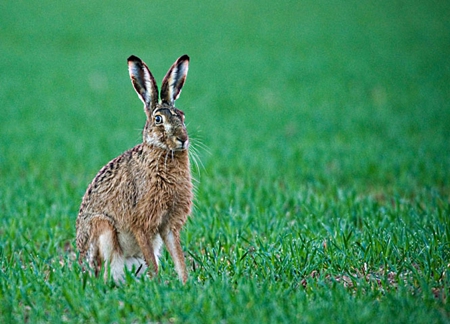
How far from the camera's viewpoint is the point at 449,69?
63.3 feet

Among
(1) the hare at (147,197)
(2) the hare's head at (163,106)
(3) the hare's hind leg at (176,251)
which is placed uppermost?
(2) the hare's head at (163,106)

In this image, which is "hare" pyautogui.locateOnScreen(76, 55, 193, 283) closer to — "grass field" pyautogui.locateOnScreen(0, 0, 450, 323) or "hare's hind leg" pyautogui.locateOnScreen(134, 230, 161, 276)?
"hare's hind leg" pyautogui.locateOnScreen(134, 230, 161, 276)

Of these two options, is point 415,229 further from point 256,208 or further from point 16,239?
point 16,239

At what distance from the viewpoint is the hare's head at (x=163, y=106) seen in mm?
4828

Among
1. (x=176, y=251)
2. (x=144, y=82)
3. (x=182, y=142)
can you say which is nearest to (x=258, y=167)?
(x=176, y=251)

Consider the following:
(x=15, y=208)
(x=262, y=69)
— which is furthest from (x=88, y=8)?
(x=15, y=208)

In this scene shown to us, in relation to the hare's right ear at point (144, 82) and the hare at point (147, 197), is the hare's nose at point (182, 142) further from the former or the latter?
the hare's right ear at point (144, 82)

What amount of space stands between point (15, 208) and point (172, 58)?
15485 mm

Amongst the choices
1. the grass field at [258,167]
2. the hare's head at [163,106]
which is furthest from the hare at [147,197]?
the grass field at [258,167]

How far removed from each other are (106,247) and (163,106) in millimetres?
1178

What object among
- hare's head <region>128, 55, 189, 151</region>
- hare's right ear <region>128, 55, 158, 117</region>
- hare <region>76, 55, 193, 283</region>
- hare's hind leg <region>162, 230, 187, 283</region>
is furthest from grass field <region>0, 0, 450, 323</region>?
hare's right ear <region>128, 55, 158, 117</region>

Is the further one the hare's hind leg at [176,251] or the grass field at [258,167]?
the hare's hind leg at [176,251]

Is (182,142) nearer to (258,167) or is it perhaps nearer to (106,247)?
(106,247)

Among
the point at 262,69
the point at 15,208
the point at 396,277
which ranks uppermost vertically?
the point at 262,69
